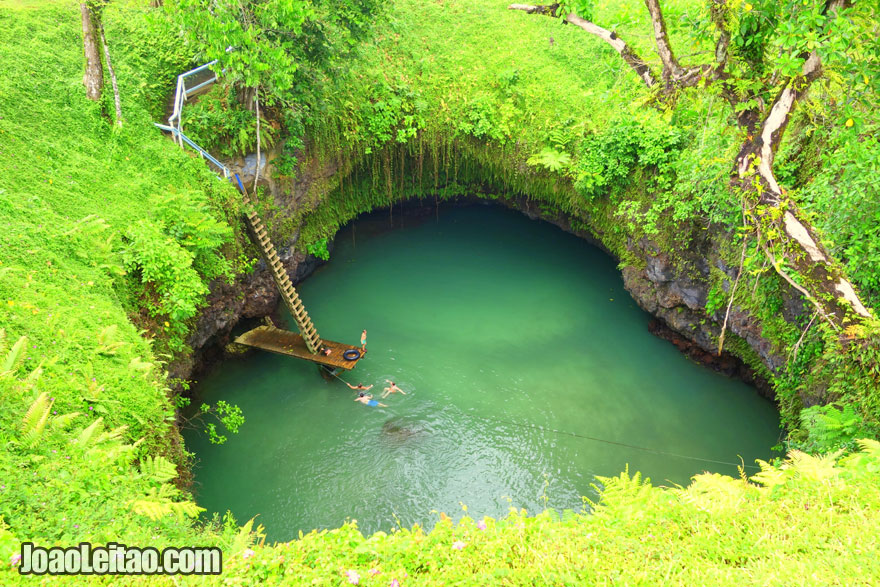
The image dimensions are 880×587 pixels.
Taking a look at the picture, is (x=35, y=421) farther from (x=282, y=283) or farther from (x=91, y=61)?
(x=91, y=61)

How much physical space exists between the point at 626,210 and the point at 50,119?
1445 cm

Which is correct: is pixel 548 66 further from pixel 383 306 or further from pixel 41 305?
pixel 41 305

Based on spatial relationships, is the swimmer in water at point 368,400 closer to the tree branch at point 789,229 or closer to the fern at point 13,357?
the fern at point 13,357

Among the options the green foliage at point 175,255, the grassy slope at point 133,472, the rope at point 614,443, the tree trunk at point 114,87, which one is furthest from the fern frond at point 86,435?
the tree trunk at point 114,87

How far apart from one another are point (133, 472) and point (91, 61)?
34.3ft

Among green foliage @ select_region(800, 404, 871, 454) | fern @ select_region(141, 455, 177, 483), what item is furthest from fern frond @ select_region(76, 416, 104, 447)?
green foliage @ select_region(800, 404, 871, 454)

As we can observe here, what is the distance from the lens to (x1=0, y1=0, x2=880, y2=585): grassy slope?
4316 millimetres

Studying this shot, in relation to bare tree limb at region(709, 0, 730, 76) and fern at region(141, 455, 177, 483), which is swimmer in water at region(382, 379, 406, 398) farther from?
bare tree limb at region(709, 0, 730, 76)

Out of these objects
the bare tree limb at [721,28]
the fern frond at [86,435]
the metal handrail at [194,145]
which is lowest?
the fern frond at [86,435]

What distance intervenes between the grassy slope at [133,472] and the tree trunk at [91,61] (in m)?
0.38

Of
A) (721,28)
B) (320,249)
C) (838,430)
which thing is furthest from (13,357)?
(838,430)

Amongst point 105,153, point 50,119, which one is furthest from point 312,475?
point 50,119

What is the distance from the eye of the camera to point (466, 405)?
473 inches

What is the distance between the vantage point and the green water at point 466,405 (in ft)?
33.4
